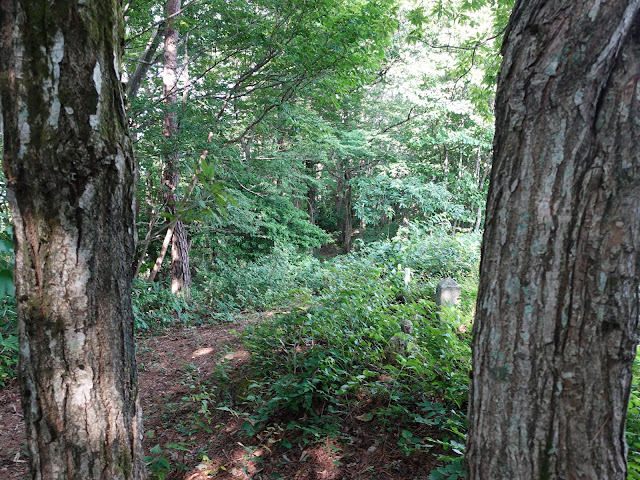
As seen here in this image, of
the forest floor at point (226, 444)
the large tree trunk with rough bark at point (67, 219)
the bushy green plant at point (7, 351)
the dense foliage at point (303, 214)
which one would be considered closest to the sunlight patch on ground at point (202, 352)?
the forest floor at point (226, 444)

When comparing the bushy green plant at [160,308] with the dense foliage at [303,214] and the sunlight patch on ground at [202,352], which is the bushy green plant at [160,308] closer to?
the dense foliage at [303,214]

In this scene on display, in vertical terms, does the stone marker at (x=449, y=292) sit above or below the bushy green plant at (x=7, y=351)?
above

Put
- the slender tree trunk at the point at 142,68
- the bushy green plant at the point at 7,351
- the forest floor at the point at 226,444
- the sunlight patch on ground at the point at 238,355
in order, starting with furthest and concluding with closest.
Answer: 1. the slender tree trunk at the point at 142,68
2. the sunlight patch on ground at the point at 238,355
3. the bushy green plant at the point at 7,351
4. the forest floor at the point at 226,444

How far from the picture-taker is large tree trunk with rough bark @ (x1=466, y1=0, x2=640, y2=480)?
1324 mm

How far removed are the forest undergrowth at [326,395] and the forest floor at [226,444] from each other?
10 millimetres

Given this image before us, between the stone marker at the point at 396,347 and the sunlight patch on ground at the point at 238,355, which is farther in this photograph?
the sunlight patch on ground at the point at 238,355

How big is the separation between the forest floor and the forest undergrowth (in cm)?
1

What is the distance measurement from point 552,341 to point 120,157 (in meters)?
1.79

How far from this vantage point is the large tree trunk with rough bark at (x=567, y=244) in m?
1.32

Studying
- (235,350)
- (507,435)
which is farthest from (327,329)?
(507,435)

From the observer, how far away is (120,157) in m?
1.55

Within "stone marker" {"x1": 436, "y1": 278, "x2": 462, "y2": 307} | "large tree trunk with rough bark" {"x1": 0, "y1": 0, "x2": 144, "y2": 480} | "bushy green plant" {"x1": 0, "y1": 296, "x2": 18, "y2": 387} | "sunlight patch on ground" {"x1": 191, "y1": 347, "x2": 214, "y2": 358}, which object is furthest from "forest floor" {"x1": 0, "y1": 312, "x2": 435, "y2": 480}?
"stone marker" {"x1": 436, "y1": 278, "x2": 462, "y2": 307}

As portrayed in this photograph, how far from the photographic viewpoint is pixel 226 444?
3227 millimetres

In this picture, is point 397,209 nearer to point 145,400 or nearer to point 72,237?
point 145,400
